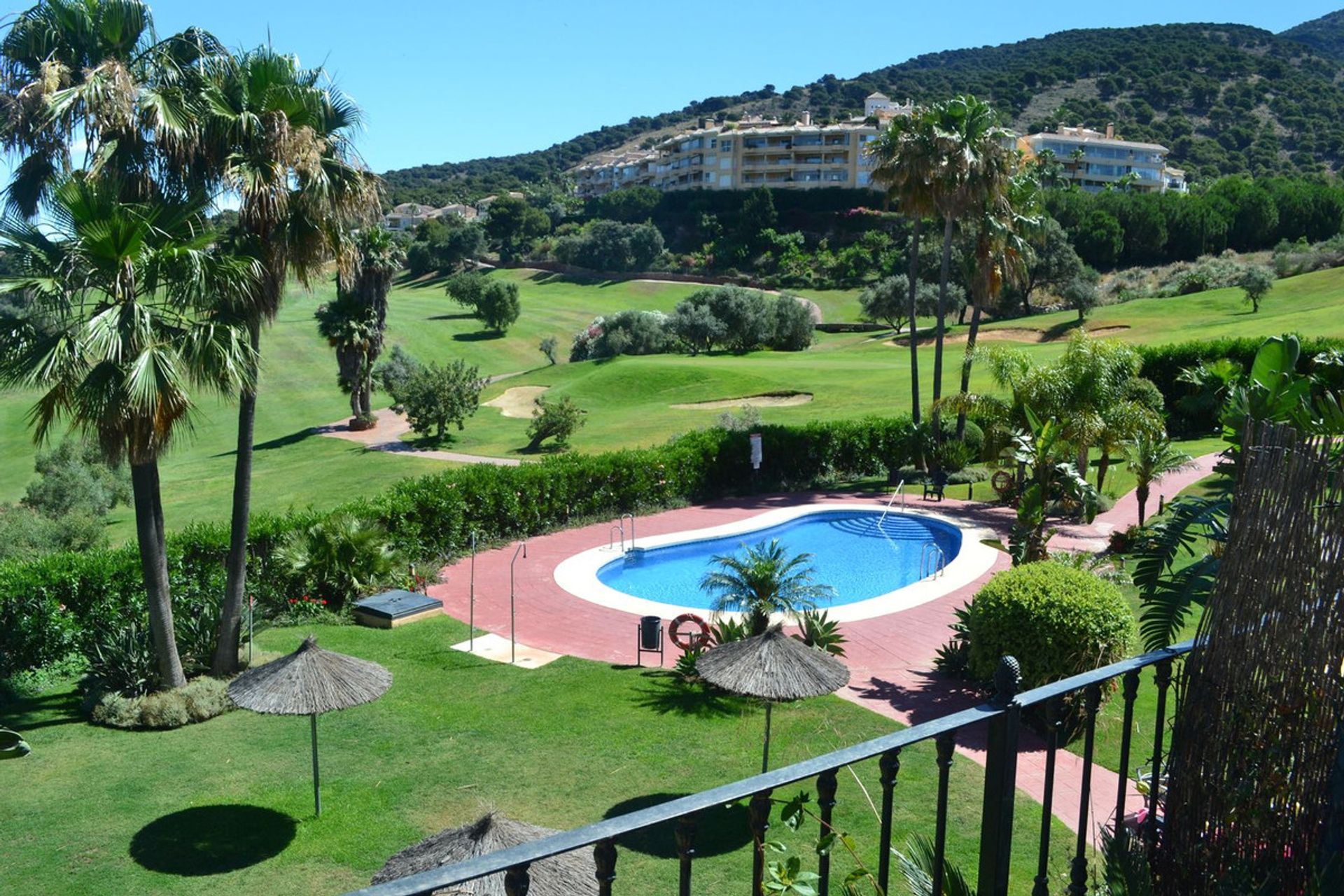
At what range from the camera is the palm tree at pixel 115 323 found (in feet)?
38.8

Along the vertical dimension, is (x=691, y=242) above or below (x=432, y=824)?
above

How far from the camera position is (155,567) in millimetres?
13469

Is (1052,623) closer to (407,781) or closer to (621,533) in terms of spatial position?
(407,781)

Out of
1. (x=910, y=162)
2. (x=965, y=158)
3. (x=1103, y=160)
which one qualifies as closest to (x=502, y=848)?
(x=965, y=158)

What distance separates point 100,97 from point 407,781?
8670 mm

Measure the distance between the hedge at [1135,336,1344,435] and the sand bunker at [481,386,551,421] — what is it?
83.2ft

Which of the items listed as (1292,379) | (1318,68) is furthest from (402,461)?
(1318,68)

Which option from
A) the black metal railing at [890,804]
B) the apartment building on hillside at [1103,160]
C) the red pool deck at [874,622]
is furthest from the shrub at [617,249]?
the black metal railing at [890,804]

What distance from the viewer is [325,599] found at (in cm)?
1912

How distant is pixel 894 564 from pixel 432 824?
14870mm

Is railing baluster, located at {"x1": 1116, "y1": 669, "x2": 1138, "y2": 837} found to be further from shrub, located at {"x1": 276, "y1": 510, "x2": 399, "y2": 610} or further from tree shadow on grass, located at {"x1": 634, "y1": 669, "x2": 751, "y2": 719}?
shrub, located at {"x1": 276, "y1": 510, "x2": 399, "y2": 610}

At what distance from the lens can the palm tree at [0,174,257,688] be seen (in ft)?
38.8

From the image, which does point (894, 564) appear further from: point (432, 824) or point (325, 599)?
point (432, 824)

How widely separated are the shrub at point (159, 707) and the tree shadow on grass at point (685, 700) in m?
5.41
